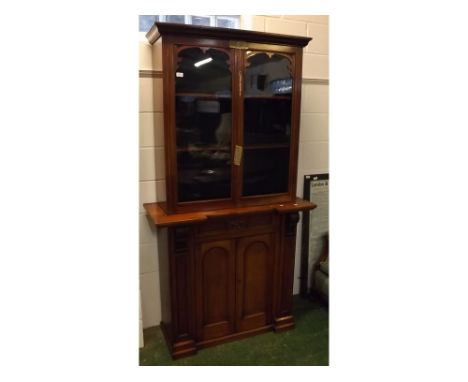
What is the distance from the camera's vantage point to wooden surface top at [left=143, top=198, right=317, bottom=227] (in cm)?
166

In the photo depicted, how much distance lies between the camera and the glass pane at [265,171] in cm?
188

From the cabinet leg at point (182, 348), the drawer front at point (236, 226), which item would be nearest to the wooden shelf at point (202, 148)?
the drawer front at point (236, 226)

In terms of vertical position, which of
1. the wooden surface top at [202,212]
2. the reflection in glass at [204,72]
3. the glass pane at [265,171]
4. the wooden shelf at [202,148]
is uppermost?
the reflection in glass at [204,72]

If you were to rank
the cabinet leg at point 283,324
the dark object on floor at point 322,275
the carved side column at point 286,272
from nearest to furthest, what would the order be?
the carved side column at point 286,272
the cabinet leg at point 283,324
the dark object on floor at point 322,275

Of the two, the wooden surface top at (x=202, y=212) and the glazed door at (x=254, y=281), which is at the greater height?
the wooden surface top at (x=202, y=212)

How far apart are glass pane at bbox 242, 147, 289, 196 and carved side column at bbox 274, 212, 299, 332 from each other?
193mm

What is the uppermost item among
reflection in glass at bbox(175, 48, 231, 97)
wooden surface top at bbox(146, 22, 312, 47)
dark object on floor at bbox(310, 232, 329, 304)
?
wooden surface top at bbox(146, 22, 312, 47)

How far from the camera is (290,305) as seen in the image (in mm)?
2133

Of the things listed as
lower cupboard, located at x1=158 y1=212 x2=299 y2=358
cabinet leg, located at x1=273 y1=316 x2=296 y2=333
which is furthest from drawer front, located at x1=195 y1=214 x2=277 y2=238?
cabinet leg, located at x1=273 y1=316 x2=296 y2=333

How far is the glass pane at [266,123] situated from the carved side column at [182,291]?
420mm

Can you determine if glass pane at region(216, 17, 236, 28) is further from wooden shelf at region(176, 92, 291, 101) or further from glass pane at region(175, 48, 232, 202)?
wooden shelf at region(176, 92, 291, 101)

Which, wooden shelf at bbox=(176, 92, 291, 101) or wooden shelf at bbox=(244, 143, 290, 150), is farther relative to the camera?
wooden shelf at bbox=(244, 143, 290, 150)

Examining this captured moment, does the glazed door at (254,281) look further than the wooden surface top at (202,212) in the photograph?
Yes

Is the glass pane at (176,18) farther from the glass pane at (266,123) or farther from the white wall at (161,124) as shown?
the glass pane at (266,123)
